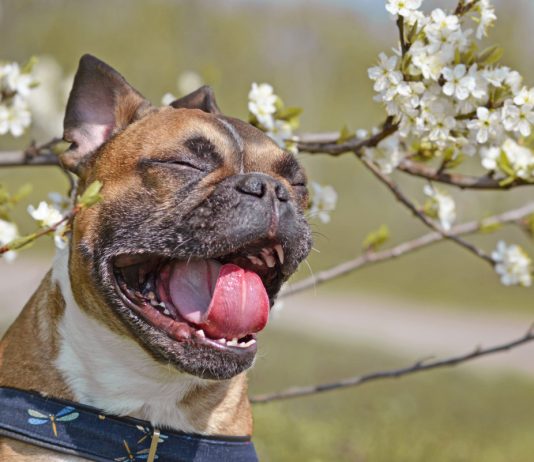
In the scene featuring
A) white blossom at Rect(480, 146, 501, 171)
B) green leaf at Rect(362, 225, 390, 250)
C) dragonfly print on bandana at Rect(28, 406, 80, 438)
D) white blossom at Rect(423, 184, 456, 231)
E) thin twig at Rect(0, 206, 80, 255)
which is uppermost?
thin twig at Rect(0, 206, 80, 255)

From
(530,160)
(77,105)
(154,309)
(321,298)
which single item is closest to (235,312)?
(154,309)

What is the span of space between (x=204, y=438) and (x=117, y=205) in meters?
0.89

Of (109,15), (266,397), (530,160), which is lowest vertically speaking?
(109,15)

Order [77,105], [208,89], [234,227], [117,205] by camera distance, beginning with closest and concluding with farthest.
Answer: [234,227] < [117,205] < [77,105] < [208,89]

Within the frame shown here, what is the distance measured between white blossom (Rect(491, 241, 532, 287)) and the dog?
4.95 ft

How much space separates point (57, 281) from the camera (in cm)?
344

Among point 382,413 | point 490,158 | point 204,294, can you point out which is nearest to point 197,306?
point 204,294

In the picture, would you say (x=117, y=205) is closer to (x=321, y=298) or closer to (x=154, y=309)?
(x=154, y=309)

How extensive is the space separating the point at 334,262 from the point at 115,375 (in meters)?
16.2

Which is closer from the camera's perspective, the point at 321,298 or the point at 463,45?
the point at 463,45

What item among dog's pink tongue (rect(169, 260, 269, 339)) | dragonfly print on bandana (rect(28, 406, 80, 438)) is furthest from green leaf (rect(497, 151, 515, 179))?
dragonfly print on bandana (rect(28, 406, 80, 438))

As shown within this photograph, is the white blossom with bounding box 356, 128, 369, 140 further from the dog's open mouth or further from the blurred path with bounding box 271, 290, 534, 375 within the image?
the blurred path with bounding box 271, 290, 534, 375

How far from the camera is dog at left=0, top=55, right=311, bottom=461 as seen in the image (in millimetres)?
3094

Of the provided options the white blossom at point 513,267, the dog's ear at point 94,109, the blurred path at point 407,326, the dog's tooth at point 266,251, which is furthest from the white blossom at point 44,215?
the blurred path at point 407,326
